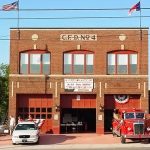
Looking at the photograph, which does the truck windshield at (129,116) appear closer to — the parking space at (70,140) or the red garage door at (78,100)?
the parking space at (70,140)

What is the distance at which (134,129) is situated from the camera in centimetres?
3306

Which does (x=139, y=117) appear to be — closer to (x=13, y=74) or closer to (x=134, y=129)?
(x=134, y=129)

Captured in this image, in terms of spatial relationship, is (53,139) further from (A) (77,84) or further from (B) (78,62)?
(B) (78,62)

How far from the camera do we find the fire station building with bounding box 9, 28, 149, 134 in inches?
1699

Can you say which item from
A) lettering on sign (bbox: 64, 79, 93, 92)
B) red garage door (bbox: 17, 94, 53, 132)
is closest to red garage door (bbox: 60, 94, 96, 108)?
lettering on sign (bbox: 64, 79, 93, 92)

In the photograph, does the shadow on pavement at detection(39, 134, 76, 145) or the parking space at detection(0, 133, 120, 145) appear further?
the shadow on pavement at detection(39, 134, 76, 145)

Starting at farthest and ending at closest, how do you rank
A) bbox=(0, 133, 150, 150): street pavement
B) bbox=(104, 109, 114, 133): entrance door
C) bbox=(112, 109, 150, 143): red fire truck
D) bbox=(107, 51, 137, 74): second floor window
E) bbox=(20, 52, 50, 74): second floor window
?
1. bbox=(104, 109, 114, 133): entrance door
2. bbox=(20, 52, 50, 74): second floor window
3. bbox=(107, 51, 137, 74): second floor window
4. bbox=(112, 109, 150, 143): red fire truck
5. bbox=(0, 133, 150, 150): street pavement

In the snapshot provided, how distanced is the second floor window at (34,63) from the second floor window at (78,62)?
1.67 metres

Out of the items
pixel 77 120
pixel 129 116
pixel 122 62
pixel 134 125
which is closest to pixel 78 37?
pixel 122 62

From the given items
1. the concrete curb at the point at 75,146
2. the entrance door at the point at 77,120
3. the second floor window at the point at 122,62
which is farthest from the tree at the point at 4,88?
the concrete curb at the point at 75,146

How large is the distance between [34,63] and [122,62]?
769 cm

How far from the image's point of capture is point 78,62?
43531 millimetres

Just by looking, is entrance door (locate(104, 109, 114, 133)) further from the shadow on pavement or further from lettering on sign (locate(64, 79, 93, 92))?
the shadow on pavement

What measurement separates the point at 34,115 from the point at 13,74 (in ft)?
13.5
